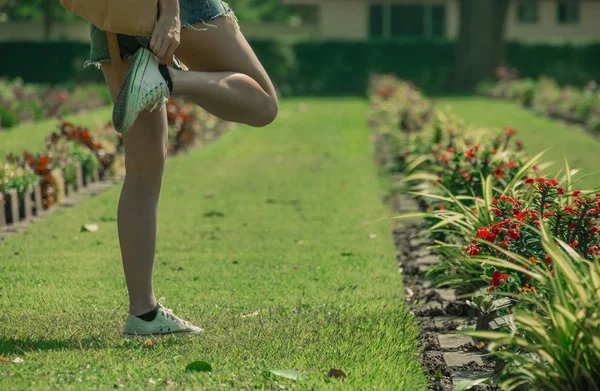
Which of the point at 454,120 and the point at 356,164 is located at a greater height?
the point at 454,120

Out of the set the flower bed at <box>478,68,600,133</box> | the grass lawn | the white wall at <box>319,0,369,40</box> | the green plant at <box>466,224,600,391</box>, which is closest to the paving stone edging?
the green plant at <box>466,224,600,391</box>

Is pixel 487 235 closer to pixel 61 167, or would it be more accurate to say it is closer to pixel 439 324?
pixel 439 324

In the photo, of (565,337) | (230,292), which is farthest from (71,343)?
(565,337)

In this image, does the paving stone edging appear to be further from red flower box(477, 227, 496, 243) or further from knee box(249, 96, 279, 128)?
knee box(249, 96, 279, 128)

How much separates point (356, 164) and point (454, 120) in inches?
74.8

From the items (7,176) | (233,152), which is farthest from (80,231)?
(233,152)

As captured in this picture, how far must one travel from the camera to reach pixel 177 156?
12328mm

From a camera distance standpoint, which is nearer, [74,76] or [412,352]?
[412,352]

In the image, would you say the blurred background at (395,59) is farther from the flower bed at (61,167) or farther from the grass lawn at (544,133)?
the flower bed at (61,167)

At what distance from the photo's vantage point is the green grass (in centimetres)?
1230

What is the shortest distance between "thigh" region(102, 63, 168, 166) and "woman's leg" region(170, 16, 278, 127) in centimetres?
23

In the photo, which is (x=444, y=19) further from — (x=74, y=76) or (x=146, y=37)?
(x=146, y=37)

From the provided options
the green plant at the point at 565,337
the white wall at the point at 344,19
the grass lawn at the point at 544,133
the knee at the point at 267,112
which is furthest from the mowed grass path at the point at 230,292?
the white wall at the point at 344,19

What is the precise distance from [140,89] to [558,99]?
17.7 m
